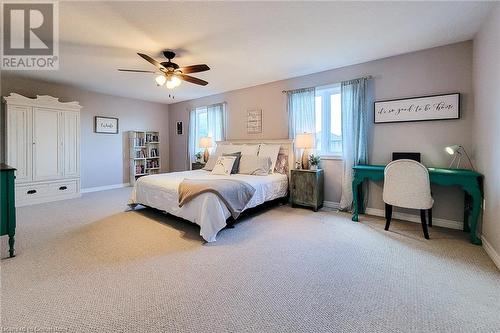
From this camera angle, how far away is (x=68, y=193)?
4980 millimetres

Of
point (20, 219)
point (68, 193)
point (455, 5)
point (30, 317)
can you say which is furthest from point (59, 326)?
point (68, 193)

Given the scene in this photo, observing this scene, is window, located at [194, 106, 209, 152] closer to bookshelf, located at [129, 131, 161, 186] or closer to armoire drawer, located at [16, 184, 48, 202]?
bookshelf, located at [129, 131, 161, 186]

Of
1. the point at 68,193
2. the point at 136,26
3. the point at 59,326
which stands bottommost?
the point at 59,326

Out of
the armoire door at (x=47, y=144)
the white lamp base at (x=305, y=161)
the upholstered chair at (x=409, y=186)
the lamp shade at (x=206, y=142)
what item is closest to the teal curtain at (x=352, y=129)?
the white lamp base at (x=305, y=161)

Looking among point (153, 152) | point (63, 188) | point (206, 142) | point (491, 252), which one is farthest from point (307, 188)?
point (63, 188)

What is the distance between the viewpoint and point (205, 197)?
9.32 feet

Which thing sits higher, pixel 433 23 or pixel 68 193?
pixel 433 23

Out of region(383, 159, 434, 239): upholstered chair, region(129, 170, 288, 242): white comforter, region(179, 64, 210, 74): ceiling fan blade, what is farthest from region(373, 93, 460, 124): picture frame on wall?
region(179, 64, 210, 74): ceiling fan blade

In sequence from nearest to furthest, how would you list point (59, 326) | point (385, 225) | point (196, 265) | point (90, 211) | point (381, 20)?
point (59, 326) < point (196, 265) < point (381, 20) < point (385, 225) < point (90, 211)

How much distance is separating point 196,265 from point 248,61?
3.06m

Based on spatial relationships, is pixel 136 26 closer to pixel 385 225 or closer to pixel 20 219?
pixel 20 219

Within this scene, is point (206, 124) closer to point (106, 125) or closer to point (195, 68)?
point (106, 125)

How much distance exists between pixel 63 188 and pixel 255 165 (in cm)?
413

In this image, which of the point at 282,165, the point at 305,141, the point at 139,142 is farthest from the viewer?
the point at 139,142
